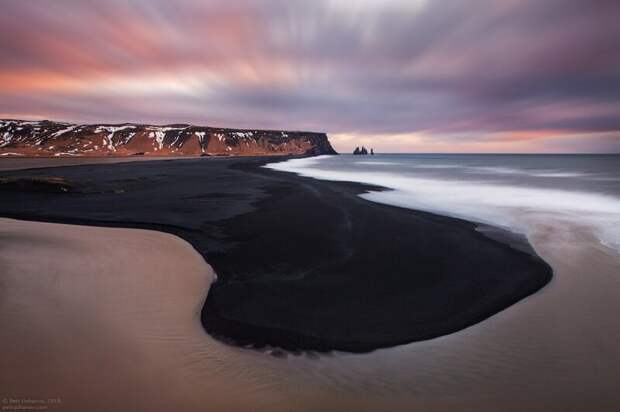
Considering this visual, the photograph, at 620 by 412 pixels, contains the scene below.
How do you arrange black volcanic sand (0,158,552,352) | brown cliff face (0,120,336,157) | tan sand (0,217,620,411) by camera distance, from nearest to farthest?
tan sand (0,217,620,411) < black volcanic sand (0,158,552,352) < brown cliff face (0,120,336,157)

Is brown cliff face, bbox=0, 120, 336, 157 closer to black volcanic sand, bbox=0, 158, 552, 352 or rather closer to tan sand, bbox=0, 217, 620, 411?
black volcanic sand, bbox=0, 158, 552, 352

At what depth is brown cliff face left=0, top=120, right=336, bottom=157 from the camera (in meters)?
94.6

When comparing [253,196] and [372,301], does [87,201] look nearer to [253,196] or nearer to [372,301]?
[253,196]

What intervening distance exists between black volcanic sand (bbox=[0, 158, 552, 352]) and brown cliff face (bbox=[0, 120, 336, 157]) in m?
92.6

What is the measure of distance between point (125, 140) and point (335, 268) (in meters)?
125

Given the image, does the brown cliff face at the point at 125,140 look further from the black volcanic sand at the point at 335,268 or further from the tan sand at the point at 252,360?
the tan sand at the point at 252,360

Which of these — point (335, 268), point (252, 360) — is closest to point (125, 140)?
point (335, 268)

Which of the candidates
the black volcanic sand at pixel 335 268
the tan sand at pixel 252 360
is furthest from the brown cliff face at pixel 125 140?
the tan sand at pixel 252 360

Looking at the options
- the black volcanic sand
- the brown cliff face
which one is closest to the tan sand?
the black volcanic sand

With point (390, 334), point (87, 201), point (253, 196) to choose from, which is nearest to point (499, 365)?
point (390, 334)

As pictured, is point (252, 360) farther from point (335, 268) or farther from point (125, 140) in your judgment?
point (125, 140)

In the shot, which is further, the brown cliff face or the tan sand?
the brown cliff face

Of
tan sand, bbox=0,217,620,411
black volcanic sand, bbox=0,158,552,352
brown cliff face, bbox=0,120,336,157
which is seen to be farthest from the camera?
brown cliff face, bbox=0,120,336,157

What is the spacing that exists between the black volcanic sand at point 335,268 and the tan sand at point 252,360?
36 centimetres
